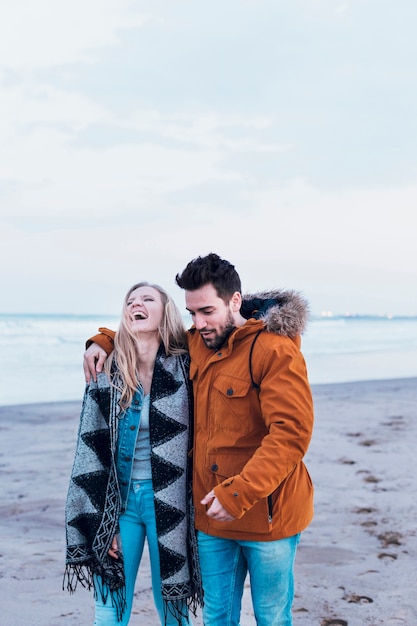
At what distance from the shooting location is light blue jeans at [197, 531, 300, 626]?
2.57 meters

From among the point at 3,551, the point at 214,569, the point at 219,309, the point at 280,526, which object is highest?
the point at 219,309

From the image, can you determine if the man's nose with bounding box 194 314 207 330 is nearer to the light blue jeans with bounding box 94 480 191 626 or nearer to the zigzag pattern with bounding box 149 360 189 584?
the zigzag pattern with bounding box 149 360 189 584

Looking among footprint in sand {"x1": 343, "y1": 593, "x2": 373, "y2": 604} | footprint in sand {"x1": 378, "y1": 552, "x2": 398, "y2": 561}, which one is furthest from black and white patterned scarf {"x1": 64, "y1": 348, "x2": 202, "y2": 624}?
footprint in sand {"x1": 378, "y1": 552, "x2": 398, "y2": 561}

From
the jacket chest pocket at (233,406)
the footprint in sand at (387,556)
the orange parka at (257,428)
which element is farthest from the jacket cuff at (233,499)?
the footprint in sand at (387,556)

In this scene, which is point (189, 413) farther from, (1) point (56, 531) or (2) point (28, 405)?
(2) point (28, 405)

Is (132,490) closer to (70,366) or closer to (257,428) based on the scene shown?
(257,428)

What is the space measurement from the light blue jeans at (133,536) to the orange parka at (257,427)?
24cm

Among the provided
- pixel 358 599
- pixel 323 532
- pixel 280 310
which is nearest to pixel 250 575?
pixel 280 310

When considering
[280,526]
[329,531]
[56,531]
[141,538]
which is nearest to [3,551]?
[56,531]

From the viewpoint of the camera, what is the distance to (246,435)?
2568mm

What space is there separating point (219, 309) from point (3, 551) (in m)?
2.95

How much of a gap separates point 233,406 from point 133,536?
2.73 feet

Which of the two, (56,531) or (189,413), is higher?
(189,413)

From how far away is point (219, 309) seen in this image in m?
2.65
